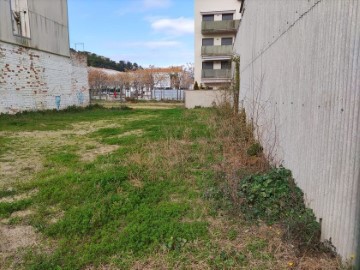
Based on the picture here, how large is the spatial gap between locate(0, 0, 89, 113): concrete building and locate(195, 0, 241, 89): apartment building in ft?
47.7

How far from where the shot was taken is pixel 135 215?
3.21 m

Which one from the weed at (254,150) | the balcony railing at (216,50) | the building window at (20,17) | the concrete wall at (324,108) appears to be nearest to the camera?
the concrete wall at (324,108)

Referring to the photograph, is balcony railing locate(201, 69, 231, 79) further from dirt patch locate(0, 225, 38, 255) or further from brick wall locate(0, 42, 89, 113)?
dirt patch locate(0, 225, 38, 255)

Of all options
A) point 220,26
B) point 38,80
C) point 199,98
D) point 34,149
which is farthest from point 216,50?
point 34,149

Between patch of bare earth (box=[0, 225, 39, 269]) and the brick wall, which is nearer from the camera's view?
patch of bare earth (box=[0, 225, 39, 269])

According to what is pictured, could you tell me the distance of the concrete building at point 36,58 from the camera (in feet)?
39.1

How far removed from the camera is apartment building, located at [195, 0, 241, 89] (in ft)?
90.8

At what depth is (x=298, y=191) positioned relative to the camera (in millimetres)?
3037

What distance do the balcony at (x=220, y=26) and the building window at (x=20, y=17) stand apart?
18.6 metres

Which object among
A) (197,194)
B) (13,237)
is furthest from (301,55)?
(13,237)

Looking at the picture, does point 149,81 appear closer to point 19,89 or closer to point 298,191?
point 19,89

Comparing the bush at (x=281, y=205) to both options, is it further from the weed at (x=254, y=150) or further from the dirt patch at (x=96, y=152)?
the dirt patch at (x=96, y=152)

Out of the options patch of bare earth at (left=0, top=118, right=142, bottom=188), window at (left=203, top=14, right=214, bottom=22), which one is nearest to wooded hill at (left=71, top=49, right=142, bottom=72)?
window at (left=203, top=14, right=214, bottom=22)

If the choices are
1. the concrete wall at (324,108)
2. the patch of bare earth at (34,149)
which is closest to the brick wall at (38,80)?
the patch of bare earth at (34,149)
